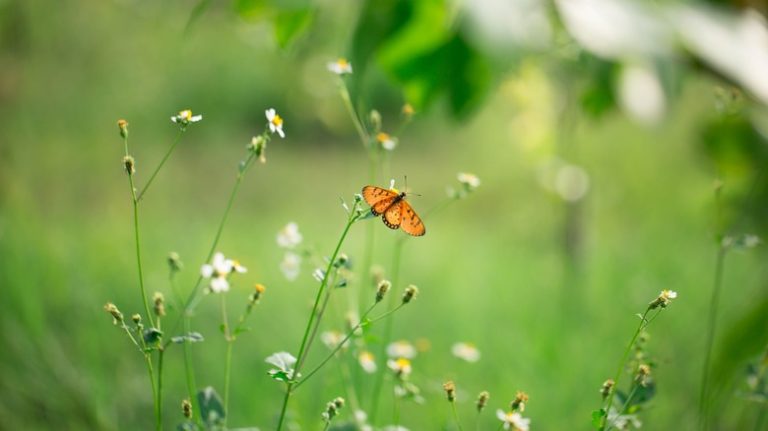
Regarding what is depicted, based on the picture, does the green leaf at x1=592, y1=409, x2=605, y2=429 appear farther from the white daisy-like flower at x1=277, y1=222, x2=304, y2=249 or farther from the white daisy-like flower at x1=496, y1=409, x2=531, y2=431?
the white daisy-like flower at x1=277, y1=222, x2=304, y2=249

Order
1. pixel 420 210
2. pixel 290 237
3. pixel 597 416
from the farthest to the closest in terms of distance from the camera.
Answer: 1. pixel 420 210
2. pixel 290 237
3. pixel 597 416

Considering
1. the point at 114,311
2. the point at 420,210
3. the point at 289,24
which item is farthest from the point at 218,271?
the point at 420,210

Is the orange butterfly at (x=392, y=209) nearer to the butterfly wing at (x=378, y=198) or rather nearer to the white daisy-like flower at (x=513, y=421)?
the butterfly wing at (x=378, y=198)

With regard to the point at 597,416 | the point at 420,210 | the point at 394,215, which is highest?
the point at 420,210

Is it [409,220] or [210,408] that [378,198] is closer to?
[409,220]

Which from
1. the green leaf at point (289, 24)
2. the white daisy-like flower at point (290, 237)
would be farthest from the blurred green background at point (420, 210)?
the white daisy-like flower at point (290, 237)

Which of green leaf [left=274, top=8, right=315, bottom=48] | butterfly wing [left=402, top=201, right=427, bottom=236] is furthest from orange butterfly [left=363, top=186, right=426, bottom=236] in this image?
green leaf [left=274, top=8, right=315, bottom=48]
